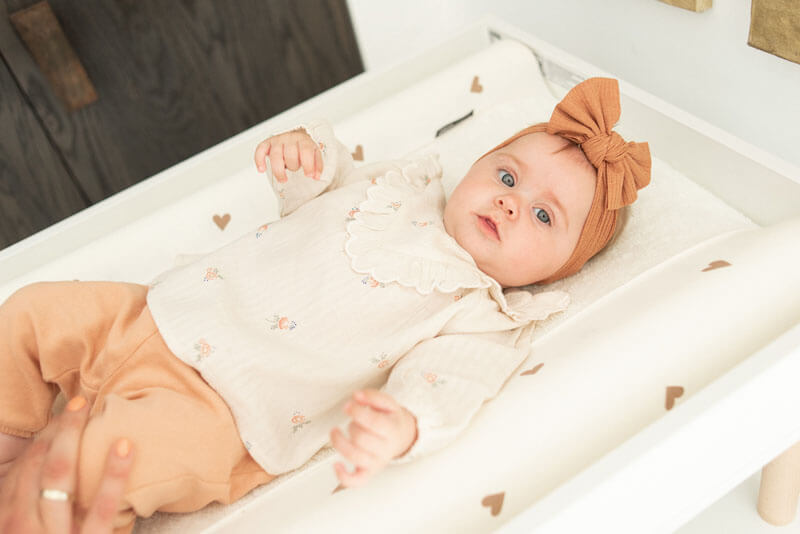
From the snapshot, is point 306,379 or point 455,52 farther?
point 455,52

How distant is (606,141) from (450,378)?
44 centimetres

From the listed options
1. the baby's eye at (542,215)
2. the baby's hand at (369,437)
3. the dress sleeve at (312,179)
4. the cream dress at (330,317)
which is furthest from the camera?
the dress sleeve at (312,179)

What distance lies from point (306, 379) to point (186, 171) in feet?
1.91

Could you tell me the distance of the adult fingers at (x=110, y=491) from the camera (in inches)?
28.4

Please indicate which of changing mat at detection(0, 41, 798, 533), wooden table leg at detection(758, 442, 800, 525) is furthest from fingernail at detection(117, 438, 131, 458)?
wooden table leg at detection(758, 442, 800, 525)

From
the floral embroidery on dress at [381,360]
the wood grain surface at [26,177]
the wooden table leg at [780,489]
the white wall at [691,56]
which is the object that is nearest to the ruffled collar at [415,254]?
the floral embroidery on dress at [381,360]

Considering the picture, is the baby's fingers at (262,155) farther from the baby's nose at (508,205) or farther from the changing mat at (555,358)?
the baby's nose at (508,205)

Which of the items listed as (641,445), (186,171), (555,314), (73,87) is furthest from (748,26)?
(73,87)

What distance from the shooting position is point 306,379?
3.16ft

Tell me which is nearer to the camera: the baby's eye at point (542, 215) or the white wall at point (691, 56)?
the baby's eye at point (542, 215)

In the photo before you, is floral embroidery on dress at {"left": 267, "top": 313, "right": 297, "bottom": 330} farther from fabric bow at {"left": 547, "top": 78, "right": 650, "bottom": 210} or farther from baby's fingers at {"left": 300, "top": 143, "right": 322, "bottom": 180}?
fabric bow at {"left": 547, "top": 78, "right": 650, "bottom": 210}

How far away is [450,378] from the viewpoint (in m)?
0.86

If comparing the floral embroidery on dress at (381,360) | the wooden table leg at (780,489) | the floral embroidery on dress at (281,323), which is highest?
the floral embroidery on dress at (281,323)

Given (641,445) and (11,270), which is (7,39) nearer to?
(11,270)
